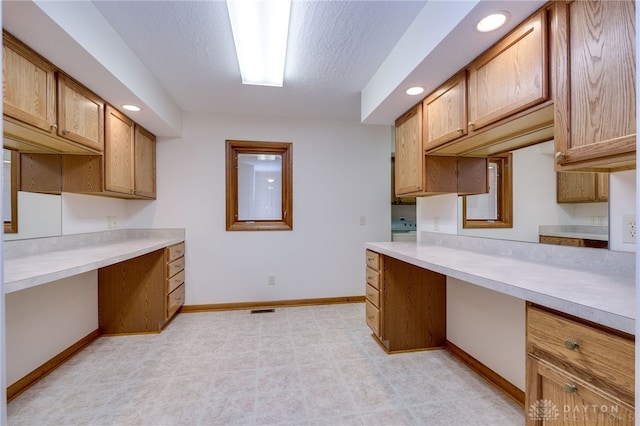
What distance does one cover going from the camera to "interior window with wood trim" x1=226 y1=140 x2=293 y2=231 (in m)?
3.50

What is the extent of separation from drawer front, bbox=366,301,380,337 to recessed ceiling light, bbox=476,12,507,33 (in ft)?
6.56

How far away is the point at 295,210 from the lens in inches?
141

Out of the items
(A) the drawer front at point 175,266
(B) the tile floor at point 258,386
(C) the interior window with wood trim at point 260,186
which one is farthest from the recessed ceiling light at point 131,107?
(B) the tile floor at point 258,386

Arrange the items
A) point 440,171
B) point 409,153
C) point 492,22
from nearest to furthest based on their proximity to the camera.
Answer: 1. point 492,22
2. point 440,171
3. point 409,153

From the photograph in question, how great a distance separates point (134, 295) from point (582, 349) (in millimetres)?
3185

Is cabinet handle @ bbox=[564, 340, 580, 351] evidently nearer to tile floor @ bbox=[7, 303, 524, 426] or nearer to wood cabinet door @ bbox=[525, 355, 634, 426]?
wood cabinet door @ bbox=[525, 355, 634, 426]

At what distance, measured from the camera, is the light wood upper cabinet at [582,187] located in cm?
132

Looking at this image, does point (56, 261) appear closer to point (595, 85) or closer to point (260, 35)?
point (260, 35)

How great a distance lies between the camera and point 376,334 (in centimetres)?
242

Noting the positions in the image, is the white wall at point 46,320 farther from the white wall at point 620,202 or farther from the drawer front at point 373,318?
the white wall at point 620,202

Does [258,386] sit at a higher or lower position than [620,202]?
lower

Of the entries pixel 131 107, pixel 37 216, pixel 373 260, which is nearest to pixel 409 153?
pixel 373 260

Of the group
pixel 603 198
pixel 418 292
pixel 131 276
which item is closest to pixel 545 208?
pixel 603 198

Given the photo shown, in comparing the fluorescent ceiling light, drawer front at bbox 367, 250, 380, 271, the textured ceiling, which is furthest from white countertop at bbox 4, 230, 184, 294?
drawer front at bbox 367, 250, 380, 271
